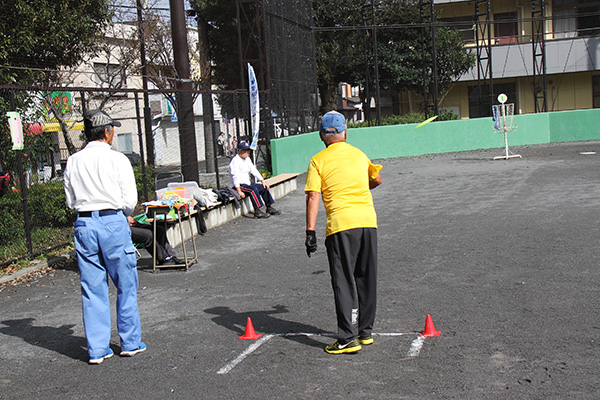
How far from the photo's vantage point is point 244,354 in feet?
17.1

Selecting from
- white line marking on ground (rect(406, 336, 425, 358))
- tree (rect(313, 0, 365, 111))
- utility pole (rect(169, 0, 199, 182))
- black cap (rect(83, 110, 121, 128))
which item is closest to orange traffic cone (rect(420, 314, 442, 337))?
white line marking on ground (rect(406, 336, 425, 358))

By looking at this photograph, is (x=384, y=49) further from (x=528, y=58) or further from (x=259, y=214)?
(x=259, y=214)

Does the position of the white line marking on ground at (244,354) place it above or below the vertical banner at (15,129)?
below

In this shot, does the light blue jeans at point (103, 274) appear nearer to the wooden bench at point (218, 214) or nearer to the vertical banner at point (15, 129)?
the vertical banner at point (15, 129)

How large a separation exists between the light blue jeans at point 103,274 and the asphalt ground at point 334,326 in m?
0.24

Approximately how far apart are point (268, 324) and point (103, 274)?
5.26 ft

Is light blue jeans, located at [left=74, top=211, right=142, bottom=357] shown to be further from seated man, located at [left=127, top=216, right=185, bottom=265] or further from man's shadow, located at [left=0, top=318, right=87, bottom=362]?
seated man, located at [left=127, top=216, right=185, bottom=265]

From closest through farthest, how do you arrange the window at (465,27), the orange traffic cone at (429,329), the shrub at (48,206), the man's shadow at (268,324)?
the orange traffic cone at (429,329) < the man's shadow at (268,324) < the shrub at (48,206) < the window at (465,27)

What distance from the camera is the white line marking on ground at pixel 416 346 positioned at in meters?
4.97

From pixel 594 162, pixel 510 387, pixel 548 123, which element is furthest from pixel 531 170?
pixel 510 387

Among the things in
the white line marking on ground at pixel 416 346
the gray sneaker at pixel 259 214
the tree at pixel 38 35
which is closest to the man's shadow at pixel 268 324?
the white line marking on ground at pixel 416 346

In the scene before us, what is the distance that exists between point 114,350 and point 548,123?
2614 centimetres

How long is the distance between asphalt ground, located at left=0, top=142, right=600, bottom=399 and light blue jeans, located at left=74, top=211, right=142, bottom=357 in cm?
24

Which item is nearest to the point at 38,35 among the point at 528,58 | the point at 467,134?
the point at 467,134
